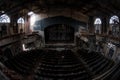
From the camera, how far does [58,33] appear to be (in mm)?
28234

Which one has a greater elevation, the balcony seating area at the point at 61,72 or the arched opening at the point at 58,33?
the arched opening at the point at 58,33

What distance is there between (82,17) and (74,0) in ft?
35.6

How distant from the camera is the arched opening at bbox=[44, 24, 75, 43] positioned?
2820cm

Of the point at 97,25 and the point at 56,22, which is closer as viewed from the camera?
the point at 97,25

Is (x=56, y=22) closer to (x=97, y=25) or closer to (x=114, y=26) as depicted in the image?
(x=97, y=25)

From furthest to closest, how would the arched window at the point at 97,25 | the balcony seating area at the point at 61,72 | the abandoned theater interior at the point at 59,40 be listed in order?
1. the arched window at the point at 97,25
2. the abandoned theater interior at the point at 59,40
3. the balcony seating area at the point at 61,72

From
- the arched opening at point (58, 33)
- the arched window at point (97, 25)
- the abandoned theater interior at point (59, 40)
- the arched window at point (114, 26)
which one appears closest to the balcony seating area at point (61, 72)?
the abandoned theater interior at point (59, 40)

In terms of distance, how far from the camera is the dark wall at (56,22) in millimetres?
27391

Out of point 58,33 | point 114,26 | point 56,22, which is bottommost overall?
point 58,33

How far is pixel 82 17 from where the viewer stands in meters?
27.9

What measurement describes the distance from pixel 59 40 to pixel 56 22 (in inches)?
107

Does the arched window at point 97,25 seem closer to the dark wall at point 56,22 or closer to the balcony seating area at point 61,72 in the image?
the dark wall at point 56,22

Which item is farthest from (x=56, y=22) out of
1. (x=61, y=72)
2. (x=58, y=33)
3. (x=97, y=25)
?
(x=61, y=72)

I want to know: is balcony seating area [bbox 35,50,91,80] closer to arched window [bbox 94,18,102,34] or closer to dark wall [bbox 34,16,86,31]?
arched window [bbox 94,18,102,34]
